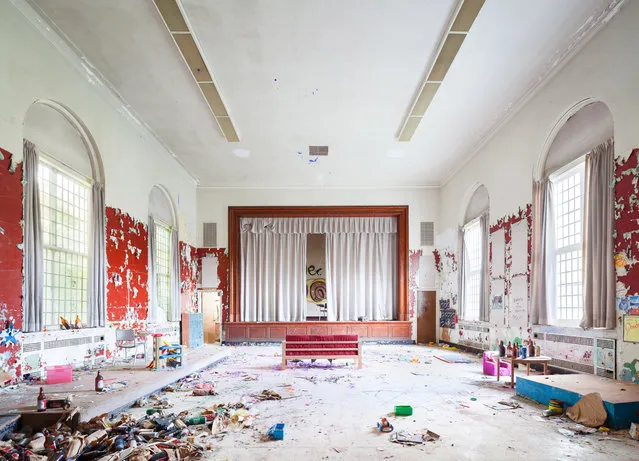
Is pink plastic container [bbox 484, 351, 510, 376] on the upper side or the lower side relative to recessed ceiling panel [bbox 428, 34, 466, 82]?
lower

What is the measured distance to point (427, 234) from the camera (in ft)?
45.7

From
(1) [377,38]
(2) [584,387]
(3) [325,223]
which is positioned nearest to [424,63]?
→ (1) [377,38]

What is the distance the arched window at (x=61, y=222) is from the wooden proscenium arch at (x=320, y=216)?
6331 millimetres

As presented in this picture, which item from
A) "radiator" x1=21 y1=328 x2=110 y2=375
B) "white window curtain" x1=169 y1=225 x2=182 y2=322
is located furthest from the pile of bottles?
"white window curtain" x1=169 y1=225 x2=182 y2=322

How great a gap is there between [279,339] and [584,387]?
9367 mm

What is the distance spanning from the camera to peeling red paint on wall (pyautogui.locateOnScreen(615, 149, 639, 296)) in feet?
17.1

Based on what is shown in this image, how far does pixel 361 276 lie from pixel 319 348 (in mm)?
5758

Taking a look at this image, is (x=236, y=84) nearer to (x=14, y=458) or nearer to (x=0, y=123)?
(x=0, y=123)

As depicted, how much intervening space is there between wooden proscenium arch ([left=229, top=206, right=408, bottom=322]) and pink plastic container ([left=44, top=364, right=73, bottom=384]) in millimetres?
7901

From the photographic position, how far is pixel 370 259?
14078 millimetres

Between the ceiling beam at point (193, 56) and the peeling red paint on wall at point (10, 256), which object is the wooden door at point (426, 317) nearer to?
the ceiling beam at point (193, 56)

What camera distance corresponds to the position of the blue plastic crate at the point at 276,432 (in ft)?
13.6

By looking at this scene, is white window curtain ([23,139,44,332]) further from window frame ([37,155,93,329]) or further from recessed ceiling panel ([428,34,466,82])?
recessed ceiling panel ([428,34,466,82])

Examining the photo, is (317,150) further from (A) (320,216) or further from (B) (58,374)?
(B) (58,374)
